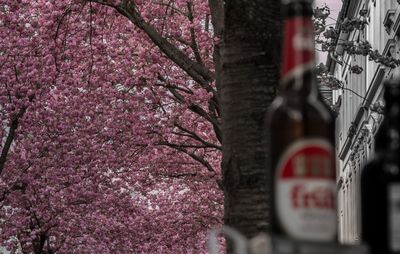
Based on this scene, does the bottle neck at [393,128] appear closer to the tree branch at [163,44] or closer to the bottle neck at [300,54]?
the bottle neck at [300,54]

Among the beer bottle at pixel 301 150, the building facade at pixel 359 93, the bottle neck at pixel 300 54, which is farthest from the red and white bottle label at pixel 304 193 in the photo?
the building facade at pixel 359 93

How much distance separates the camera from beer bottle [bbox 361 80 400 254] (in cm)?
221

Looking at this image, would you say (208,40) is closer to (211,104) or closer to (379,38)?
(211,104)

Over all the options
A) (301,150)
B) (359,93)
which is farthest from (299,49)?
(359,93)

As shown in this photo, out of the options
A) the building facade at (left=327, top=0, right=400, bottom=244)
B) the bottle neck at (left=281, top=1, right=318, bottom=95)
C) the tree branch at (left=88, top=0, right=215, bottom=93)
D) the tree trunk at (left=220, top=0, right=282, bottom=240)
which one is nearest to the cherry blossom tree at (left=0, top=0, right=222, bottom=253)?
the tree branch at (left=88, top=0, right=215, bottom=93)

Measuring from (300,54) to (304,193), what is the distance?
279mm

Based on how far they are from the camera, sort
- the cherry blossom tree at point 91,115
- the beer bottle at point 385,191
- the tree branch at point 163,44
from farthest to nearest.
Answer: the cherry blossom tree at point 91,115 < the tree branch at point 163,44 < the beer bottle at point 385,191

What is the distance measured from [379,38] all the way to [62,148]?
41.3ft

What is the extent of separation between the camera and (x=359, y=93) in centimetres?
4766

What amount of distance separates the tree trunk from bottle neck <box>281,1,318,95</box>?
463 centimetres

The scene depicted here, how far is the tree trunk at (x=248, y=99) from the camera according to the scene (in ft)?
23.6

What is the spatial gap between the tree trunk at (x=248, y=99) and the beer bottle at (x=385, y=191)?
470 centimetres

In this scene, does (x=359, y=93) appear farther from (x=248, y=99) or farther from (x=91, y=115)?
(x=248, y=99)

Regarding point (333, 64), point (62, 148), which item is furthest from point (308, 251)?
point (333, 64)
